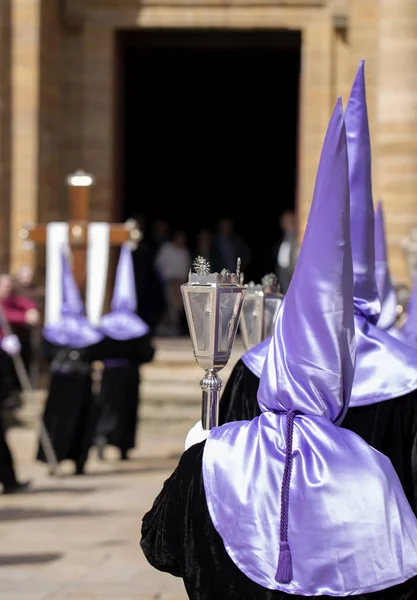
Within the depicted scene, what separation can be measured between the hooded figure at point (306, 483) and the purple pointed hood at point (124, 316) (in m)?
8.66

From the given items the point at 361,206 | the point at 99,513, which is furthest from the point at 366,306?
the point at 99,513

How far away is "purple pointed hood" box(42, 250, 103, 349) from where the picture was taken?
38.8 feet

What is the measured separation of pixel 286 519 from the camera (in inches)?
139

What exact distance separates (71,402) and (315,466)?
846 centimetres

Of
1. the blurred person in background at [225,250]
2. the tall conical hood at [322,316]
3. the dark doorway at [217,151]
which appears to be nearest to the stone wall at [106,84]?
the blurred person in background at [225,250]

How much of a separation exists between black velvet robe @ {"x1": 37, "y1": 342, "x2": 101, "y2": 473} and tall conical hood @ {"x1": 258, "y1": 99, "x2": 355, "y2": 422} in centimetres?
817

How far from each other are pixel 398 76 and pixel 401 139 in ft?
2.36

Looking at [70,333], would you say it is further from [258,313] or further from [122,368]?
[258,313]

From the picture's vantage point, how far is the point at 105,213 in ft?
54.3

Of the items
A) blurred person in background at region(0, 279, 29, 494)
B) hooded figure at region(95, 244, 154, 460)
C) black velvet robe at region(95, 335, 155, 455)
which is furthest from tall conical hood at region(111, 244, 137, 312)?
blurred person in background at region(0, 279, 29, 494)

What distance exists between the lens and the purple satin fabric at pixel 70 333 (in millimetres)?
11836

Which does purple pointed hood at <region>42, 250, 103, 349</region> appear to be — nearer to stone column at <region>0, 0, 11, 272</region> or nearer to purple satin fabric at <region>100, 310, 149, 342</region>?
purple satin fabric at <region>100, 310, 149, 342</region>

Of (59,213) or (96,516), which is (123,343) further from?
(59,213)

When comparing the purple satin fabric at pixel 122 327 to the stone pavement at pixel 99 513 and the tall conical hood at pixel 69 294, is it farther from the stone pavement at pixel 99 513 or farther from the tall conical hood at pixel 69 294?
the stone pavement at pixel 99 513
